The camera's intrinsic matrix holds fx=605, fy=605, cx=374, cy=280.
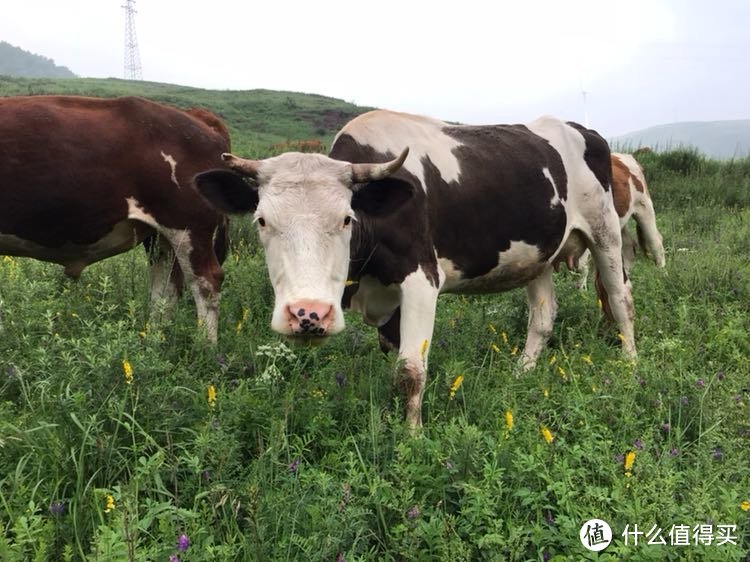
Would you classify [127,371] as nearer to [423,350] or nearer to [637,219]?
[423,350]

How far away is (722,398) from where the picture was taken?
3275 mm

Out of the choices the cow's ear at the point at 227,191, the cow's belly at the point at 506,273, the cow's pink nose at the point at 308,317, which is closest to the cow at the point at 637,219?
the cow's belly at the point at 506,273

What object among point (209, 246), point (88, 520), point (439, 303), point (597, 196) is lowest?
point (439, 303)

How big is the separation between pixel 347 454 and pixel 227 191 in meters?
1.62

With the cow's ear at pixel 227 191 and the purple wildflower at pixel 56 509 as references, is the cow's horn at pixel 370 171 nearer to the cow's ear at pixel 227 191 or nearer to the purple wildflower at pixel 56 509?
the cow's ear at pixel 227 191

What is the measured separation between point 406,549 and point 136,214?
336 cm

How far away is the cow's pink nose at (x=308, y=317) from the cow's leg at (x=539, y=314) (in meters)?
2.60

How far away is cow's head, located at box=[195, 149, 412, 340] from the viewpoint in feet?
8.59

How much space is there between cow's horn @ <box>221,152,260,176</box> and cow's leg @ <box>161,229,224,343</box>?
5.01 ft

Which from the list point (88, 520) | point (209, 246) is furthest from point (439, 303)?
point (88, 520)

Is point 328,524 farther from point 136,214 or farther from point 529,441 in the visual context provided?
point 136,214

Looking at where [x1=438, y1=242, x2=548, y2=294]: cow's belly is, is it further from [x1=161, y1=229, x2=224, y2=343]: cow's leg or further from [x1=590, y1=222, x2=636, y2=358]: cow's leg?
[x1=161, y1=229, x2=224, y2=343]: cow's leg

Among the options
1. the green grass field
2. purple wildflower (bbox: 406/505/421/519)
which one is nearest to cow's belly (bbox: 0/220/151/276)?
the green grass field

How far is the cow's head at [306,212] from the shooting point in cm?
262
